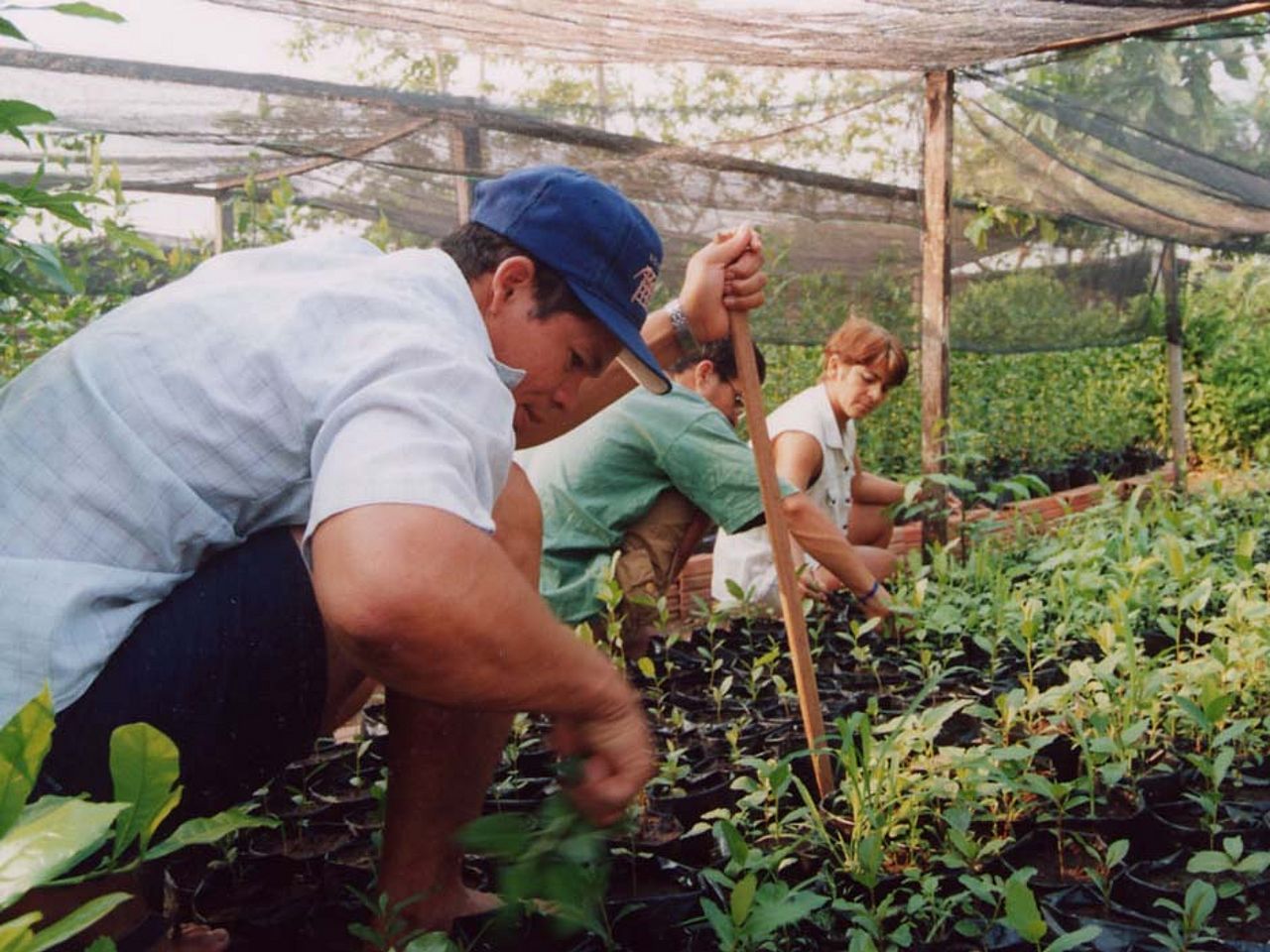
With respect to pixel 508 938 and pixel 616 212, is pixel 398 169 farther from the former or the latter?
pixel 508 938

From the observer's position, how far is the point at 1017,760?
85.8 inches

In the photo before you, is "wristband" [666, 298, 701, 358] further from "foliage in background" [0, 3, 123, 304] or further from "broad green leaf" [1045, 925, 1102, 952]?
"broad green leaf" [1045, 925, 1102, 952]

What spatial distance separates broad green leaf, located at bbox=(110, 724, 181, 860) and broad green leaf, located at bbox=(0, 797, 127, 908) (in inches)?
6.7

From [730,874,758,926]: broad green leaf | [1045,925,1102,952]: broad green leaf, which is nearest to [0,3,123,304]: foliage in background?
[730,874,758,926]: broad green leaf

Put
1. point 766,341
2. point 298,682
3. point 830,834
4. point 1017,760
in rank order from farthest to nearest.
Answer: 1. point 766,341
2. point 1017,760
3. point 830,834
4. point 298,682

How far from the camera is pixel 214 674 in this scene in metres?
1.42

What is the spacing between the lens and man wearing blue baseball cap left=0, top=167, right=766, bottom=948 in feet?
3.70

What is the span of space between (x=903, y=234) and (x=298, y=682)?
4456mm

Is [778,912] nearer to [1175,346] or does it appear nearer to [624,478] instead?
[624,478]

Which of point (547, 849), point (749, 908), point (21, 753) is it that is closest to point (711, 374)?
point (749, 908)

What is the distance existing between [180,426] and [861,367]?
3208 mm

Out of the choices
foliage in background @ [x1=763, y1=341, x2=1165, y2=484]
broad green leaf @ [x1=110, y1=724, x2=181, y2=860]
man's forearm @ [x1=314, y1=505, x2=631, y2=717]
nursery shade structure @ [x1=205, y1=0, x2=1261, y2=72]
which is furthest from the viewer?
foliage in background @ [x1=763, y1=341, x2=1165, y2=484]

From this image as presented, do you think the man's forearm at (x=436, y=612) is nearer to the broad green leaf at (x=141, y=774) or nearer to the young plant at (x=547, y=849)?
the young plant at (x=547, y=849)

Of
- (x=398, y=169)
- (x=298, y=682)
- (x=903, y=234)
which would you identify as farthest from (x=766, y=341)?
(x=298, y=682)
